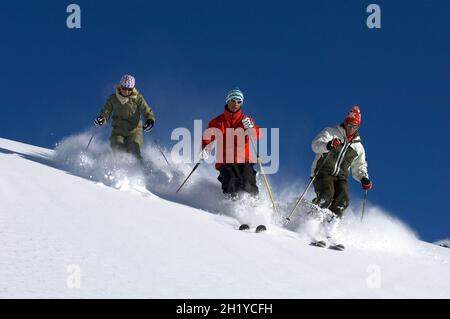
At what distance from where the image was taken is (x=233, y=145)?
866cm

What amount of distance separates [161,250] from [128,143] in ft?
17.1

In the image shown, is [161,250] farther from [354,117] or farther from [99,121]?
[99,121]

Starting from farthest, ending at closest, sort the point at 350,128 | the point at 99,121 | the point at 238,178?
the point at 99,121 → the point at 350,128 → the point at 238,178

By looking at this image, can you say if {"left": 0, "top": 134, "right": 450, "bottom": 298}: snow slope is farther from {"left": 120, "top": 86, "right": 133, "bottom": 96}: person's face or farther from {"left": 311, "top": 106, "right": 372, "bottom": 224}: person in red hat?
{"left": 120, "top": 86, "right": 133, "bottom": 96}: person's face

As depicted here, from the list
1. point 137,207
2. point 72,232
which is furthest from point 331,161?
point 72,232

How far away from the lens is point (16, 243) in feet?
14.1

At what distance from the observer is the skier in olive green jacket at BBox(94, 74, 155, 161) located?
9.80 metres

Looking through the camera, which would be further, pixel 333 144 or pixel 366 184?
pixel 366 184

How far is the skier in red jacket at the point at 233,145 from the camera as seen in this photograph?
8.27m

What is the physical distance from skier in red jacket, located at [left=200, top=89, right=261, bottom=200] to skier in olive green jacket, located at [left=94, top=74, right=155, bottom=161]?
151cm

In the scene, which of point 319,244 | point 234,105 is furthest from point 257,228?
point 234,105

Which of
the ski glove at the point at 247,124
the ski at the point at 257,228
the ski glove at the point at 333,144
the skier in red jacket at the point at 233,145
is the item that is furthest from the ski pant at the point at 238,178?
the ski at the point at 257,228

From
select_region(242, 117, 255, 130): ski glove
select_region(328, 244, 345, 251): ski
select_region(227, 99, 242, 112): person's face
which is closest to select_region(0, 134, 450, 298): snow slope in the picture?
select_region(328, 244, 345, 251): ski
